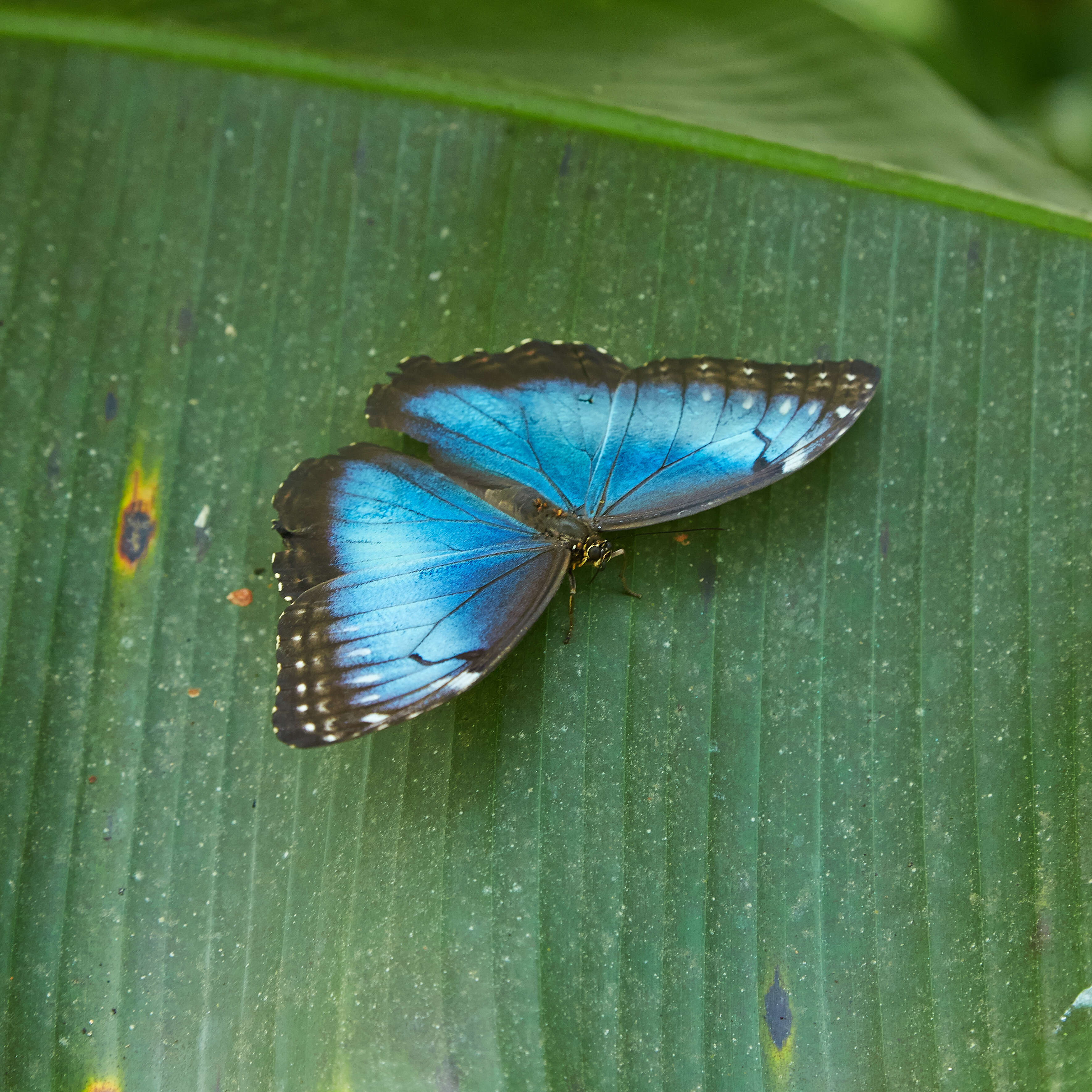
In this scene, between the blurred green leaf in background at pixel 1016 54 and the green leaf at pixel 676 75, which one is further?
the blurred green leaf in background at pixel 1016 54

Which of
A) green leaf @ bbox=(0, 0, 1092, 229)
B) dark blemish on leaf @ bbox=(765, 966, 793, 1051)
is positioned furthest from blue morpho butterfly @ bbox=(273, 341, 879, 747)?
dark blemish on leaf @ bbox=(765, 966, 793, 1051)

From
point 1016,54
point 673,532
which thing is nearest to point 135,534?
point 673,532

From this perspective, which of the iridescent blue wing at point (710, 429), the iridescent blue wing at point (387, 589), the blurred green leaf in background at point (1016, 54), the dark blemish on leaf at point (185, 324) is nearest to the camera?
the iridescent blue wing at point (387, 589)

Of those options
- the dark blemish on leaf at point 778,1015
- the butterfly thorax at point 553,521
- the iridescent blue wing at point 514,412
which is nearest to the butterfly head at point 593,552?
the butterfly thorax at point 553,521

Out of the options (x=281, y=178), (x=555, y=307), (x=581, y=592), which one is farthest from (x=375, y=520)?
(x=281, y=178)

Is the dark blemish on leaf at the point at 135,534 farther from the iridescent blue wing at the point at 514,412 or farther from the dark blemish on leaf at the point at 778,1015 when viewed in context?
the dark blemish on leaf at the point at 778,1015

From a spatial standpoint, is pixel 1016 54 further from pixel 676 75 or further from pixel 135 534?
pixel 135 534

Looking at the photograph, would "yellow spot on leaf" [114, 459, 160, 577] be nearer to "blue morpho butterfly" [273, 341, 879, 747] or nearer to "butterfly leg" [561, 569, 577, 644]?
"blue morpho butterfly" [273, 341, 879, 747]
